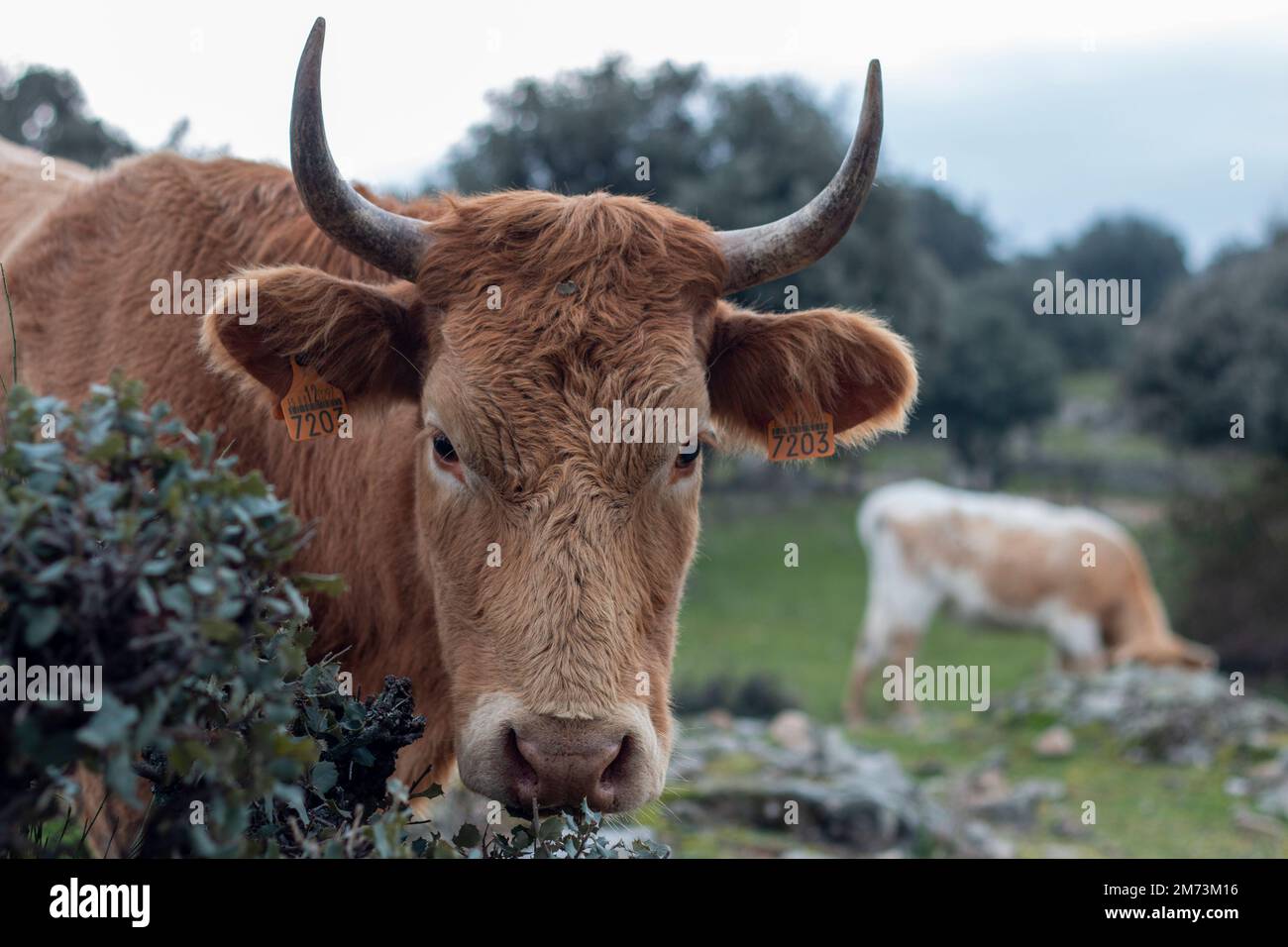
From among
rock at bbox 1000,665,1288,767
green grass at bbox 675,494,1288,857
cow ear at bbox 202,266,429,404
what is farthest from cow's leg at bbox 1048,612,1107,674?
cow ear at bbox 202,266,429,404

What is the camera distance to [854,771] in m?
8.48

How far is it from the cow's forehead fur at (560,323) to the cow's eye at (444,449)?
0.08 m

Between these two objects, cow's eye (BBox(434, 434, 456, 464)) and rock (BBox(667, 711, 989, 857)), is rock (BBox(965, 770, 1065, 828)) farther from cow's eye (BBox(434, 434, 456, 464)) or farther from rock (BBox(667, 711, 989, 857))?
cow's eye (BBox(434, 434, 456, 464))

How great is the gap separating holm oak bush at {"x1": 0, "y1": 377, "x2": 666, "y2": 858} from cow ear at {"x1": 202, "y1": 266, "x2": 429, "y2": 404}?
4.32ft

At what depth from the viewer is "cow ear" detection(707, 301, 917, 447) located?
149 inches

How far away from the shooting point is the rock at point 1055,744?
437 inches

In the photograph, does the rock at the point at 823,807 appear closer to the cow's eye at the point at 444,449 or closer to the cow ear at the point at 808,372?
the cow ear at the point at 808,372

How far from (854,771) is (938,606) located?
329 inches

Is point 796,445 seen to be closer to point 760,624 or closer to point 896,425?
point 896,425

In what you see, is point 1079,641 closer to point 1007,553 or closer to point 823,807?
point 1007,553

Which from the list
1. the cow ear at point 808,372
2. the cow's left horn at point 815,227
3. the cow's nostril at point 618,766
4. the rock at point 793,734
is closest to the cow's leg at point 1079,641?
the rock at point 793,734

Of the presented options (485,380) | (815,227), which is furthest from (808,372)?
(485,380)

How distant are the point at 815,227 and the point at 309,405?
158 centimetres
